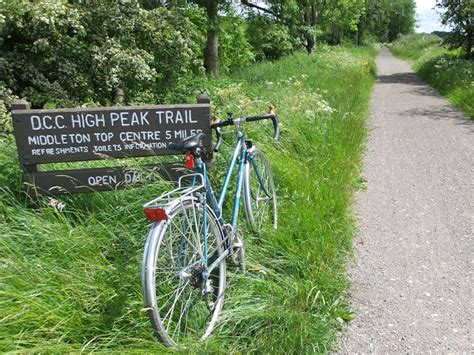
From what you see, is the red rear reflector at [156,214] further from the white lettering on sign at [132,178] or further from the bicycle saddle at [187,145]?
the white lettering on sign at [132,178]

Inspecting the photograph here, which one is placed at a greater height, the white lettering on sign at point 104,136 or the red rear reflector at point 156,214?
the white lettering on sign at point 104,136

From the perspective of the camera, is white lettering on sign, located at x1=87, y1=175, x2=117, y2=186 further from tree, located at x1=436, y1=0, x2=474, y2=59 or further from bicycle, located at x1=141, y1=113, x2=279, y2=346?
tree, located at x1=436, y1=0, x2=474, y2=59

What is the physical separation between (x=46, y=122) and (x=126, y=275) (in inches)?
57.3

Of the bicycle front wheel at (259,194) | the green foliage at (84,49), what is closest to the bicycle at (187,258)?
the bicycle front wheel at (259,194)

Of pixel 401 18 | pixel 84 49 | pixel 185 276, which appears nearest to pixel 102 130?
pixel 185 276

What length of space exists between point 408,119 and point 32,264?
9.35m

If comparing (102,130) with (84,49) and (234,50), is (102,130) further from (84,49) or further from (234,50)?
(234,50)

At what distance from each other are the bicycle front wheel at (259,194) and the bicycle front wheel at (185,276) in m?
0.86

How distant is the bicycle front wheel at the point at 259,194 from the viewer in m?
3.55

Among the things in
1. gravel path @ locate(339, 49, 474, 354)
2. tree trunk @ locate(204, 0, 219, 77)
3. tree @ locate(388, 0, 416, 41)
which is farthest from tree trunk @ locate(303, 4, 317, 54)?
tree @ locate(388, 0, 416, 41)

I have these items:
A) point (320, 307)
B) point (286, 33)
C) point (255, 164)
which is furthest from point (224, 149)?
point (286, 33)

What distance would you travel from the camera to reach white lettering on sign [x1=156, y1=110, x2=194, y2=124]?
11.4 feet

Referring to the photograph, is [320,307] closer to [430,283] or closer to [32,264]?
[430,283]

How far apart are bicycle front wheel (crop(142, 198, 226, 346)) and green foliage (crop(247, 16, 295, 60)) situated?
1800 centimetres
